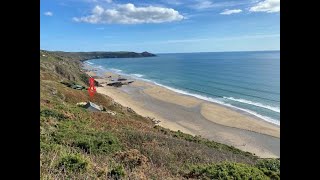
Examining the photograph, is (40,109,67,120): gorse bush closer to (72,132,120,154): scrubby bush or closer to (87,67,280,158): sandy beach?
(72,132,120,154): scrubby bush

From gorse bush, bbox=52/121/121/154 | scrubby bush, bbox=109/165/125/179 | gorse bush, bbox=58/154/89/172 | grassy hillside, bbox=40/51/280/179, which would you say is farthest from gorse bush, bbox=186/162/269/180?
gorse bush, bbox=52/121/121/154

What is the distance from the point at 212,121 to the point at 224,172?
2916cm

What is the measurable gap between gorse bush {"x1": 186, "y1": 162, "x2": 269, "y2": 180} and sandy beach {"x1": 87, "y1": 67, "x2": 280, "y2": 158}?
17.2m

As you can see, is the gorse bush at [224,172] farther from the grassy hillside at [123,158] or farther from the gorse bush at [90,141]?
the gorse bush at [90,141]

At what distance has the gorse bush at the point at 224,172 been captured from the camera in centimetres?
1027

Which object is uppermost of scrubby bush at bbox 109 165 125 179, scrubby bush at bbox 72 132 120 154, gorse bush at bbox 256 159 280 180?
scrubby bush at bbox 109 165 125 179

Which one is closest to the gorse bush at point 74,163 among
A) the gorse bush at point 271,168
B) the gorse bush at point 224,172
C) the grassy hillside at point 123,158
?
the grassy hillside at point 123,158

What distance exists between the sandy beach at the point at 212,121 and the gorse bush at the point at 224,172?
56.5ft

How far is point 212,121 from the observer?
39250 millimetres

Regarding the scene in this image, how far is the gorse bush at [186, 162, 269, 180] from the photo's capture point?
33.7 feet

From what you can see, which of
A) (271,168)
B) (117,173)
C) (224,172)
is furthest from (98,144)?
(271,168)
